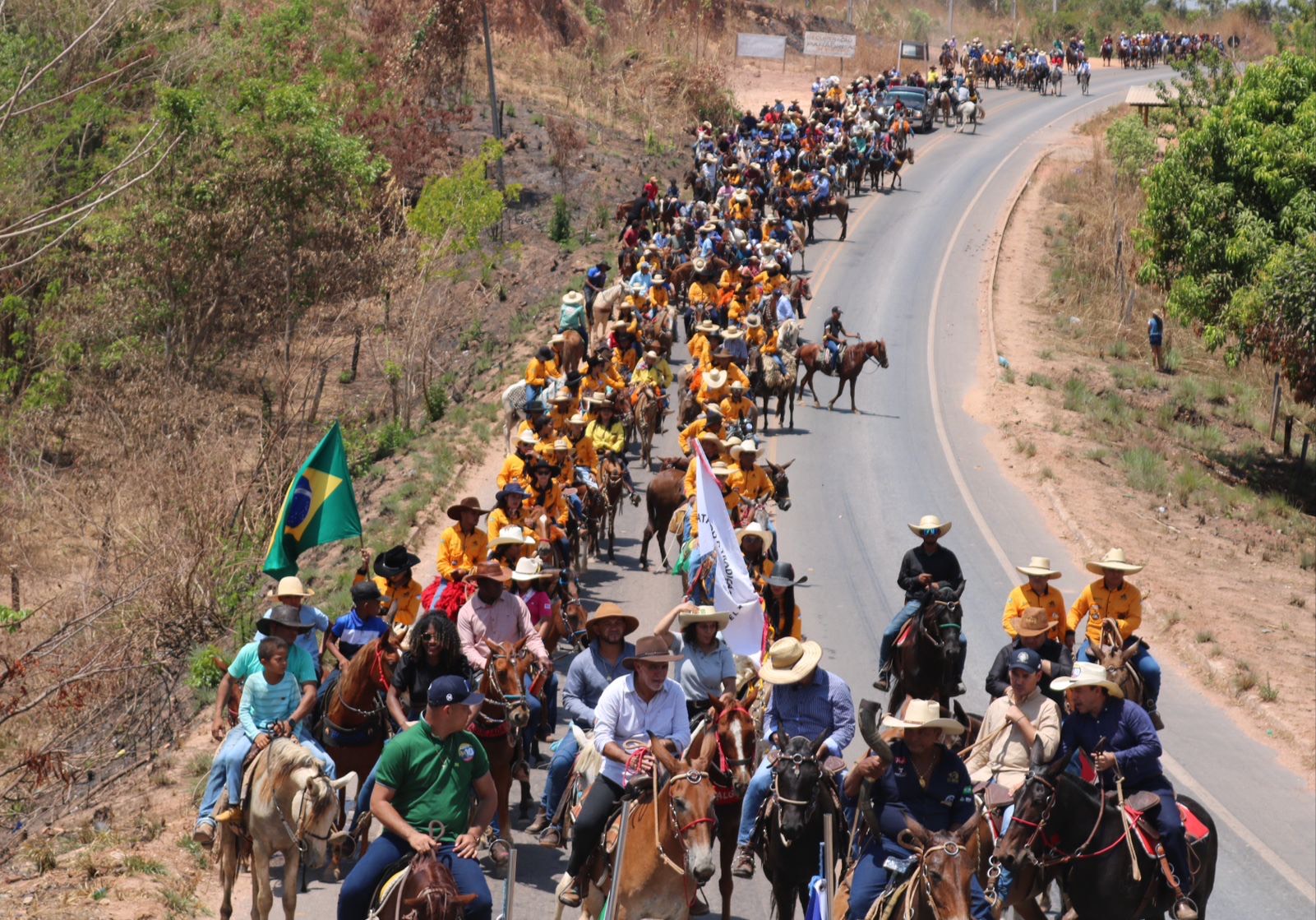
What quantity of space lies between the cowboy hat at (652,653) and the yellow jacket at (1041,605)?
5099mm

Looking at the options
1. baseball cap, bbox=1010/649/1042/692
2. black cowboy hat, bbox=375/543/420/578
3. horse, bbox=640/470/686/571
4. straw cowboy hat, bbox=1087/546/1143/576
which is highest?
baseball cap, bbox=1010/649/1042/692

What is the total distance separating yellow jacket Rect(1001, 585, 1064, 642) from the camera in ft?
48.8

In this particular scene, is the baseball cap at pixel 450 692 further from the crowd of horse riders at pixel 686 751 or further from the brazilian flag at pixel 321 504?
the brazilian flag at pixel 321 504

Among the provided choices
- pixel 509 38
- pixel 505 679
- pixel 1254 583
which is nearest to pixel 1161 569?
pixel 1254 583

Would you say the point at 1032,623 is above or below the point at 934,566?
above

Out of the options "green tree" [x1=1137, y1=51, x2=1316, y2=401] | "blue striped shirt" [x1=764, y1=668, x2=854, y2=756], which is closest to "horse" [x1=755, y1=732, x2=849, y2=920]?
"blue striped shirt" [x1=764, y1=668, x2=854, y2=756]

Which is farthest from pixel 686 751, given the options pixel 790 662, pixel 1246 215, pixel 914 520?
pixel 1246 215

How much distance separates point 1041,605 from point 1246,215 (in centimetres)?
2278

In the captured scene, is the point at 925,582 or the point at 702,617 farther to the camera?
the point at 925,582

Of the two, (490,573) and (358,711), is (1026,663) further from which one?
(358,711)

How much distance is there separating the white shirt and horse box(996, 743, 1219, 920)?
243cm

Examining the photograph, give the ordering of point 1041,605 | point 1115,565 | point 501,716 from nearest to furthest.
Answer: point 501,716 < point 1115,565 < point 1041,605

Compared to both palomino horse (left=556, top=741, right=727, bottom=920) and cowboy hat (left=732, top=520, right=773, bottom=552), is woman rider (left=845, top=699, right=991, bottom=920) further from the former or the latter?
cowboy hat (left=732, top=520, right=773, bottom=552)

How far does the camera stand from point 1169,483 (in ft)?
104
